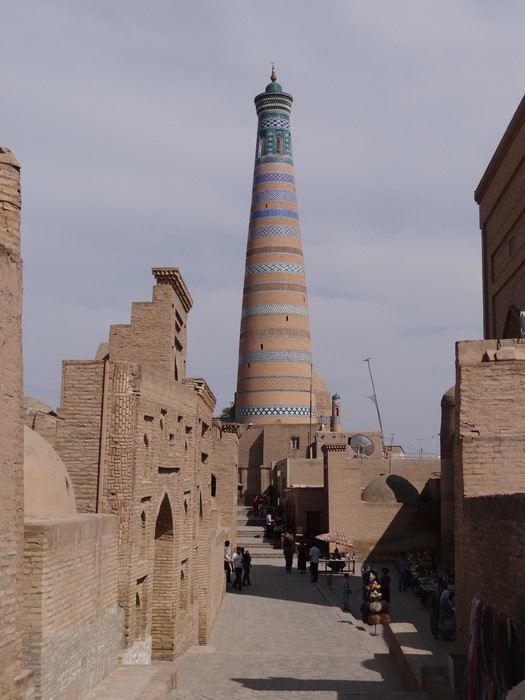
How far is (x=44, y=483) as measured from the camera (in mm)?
7754

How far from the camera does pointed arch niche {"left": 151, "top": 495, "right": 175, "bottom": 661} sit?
38.4 feet

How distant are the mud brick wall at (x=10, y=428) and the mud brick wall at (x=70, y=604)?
0.34 metres

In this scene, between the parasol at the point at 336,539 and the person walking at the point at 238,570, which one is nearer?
the person walking at the point at 238,570

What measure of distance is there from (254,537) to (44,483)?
2321 centimetres

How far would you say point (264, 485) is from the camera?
39.4 m

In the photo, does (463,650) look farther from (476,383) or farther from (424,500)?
(424,500)

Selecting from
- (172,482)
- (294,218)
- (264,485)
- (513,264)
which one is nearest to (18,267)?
(172,482)

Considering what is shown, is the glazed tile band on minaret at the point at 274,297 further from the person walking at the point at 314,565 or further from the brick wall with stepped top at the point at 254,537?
the person walking at the point at 314,565

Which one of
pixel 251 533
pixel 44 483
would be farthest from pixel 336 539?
pixel 44 483

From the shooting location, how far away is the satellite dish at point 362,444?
39781mm

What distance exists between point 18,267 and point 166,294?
7.78m

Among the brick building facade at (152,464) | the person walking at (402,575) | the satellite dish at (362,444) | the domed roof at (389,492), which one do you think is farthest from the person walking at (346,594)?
the satellite dish at (362,444)

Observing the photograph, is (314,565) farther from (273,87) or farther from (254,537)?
(273,87)

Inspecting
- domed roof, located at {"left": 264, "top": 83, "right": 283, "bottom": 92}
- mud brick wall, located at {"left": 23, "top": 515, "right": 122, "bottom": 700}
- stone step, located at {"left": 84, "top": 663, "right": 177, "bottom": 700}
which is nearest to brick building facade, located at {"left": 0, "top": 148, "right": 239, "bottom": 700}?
mud brick wall, located at {"left": 23, "top": 515, "right": 122, "bottom": 700}
